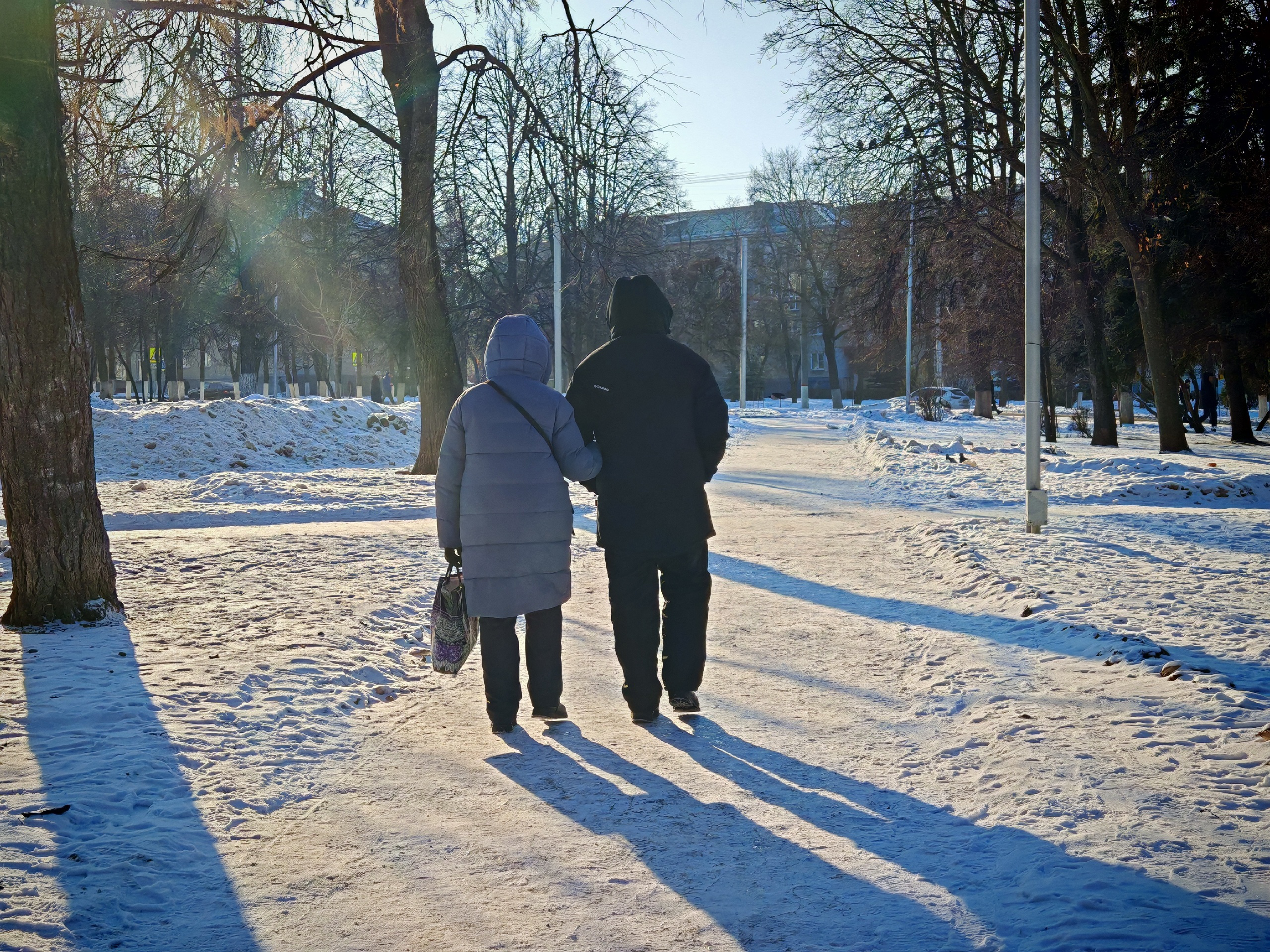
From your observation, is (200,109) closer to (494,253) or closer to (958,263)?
(958,263)

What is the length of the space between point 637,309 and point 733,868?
260 cm

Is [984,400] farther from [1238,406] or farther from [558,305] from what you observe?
[558,305]

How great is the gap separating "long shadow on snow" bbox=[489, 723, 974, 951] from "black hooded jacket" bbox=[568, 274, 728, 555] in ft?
3.39

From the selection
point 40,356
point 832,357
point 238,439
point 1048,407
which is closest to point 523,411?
point 40,356

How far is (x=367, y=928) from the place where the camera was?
2.94m

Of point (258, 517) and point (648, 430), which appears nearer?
point (648, 430)

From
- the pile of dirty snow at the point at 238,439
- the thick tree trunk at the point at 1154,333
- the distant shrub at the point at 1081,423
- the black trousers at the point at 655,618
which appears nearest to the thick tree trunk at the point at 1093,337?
the thick tree trunk at the point at 1154,333

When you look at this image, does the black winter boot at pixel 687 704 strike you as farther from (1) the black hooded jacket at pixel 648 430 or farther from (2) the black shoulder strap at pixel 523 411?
(2) the black shoulder strap at pixel 523 411

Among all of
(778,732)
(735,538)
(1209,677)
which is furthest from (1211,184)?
(778,732)

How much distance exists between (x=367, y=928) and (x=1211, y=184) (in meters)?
19.3

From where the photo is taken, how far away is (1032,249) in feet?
35.9

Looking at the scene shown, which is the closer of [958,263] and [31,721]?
[31,721]

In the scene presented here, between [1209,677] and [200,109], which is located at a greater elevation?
[200,109]

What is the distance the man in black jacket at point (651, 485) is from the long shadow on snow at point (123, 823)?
6.41ft
